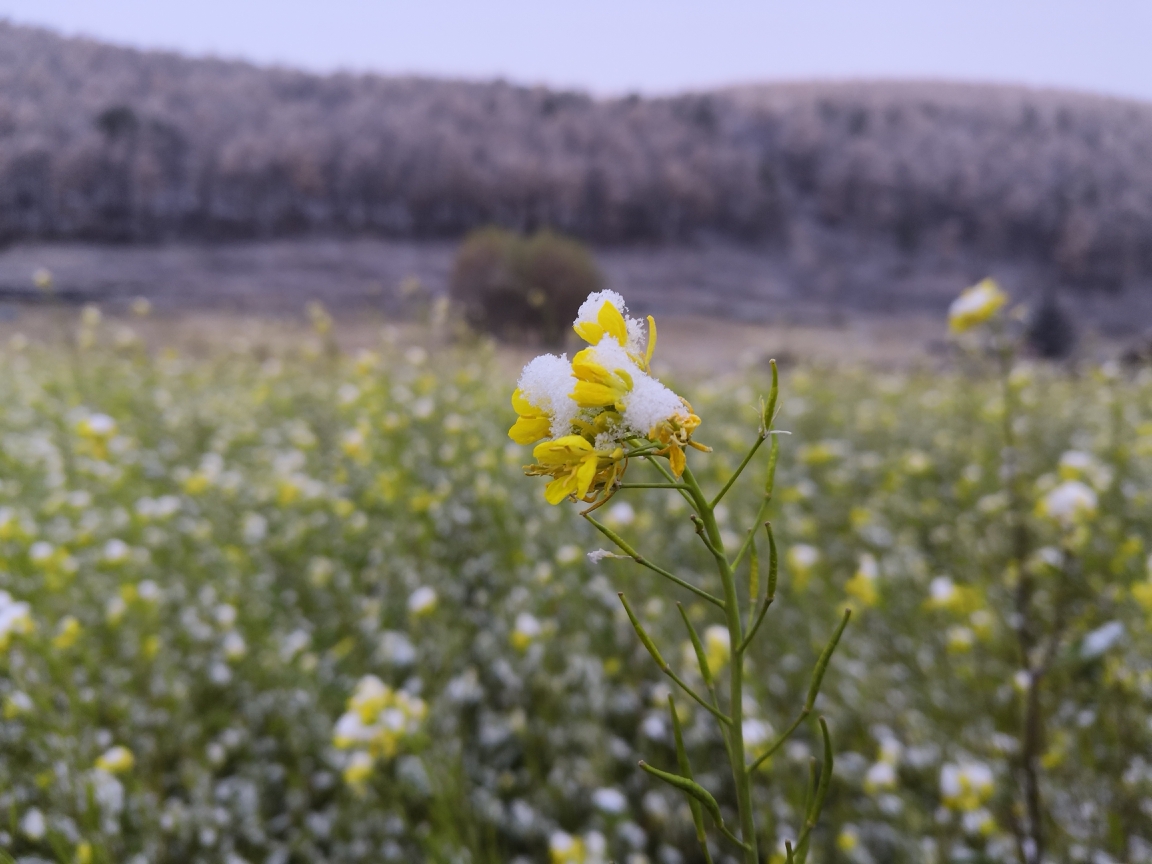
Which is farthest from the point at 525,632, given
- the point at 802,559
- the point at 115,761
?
the point at 115,761

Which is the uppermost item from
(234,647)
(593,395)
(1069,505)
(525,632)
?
(593,395)

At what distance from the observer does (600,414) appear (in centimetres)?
39

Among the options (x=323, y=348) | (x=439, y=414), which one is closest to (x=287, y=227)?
(x=323, y=348)

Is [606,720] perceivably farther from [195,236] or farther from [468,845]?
[195,236]

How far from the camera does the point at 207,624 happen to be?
197 centimetres

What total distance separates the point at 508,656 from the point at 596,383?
1.64 m

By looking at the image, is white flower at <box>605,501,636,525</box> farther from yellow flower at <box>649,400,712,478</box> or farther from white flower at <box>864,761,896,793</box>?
yellow flower at <box>649,400,712,478</box>

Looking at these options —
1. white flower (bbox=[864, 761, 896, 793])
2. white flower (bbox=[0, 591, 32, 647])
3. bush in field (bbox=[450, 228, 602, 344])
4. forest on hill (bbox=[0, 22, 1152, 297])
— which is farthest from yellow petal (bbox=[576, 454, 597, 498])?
forest on hill (bbox=[0, 22, 1152, 297])

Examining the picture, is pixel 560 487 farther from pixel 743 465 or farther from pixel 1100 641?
pixel 1100 641

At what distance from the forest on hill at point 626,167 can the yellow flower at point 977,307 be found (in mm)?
10336

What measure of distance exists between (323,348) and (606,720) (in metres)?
3.87

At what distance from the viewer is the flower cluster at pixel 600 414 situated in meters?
0.37

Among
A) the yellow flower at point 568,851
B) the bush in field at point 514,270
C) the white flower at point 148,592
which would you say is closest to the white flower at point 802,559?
the yellow flower at point 568,851

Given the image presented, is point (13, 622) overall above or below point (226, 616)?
above
